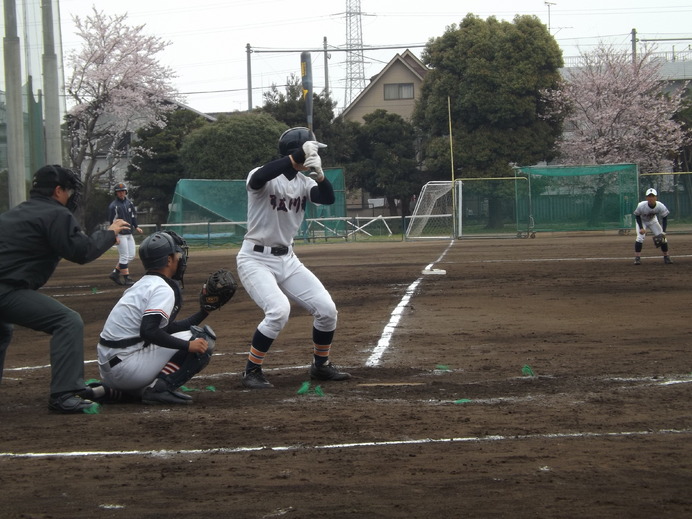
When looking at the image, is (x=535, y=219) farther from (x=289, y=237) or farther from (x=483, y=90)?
(x=289, y=237)

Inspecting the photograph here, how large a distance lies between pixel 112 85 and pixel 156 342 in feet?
146

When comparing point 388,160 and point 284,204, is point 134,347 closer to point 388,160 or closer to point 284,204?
point 284,204

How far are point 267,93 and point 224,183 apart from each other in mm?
19796

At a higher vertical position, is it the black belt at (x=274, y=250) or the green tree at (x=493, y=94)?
the green tree at (x=493, y=94)

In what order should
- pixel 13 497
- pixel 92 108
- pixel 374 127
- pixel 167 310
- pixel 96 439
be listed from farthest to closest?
1. pixel 374 127
2. pixel 92 108
3. pixel 167 310
4. pixel 96 439
5. pixel 13 497

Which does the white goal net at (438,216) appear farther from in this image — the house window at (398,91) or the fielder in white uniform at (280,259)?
the fielder in white uniform at (280,259)

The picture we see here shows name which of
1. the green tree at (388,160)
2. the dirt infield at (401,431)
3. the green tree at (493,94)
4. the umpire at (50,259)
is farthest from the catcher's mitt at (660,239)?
the green tree at (388,160)

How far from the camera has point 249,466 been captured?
4875 mm

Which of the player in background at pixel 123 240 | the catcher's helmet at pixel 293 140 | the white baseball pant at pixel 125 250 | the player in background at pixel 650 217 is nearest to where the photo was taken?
the catcher's helmet at pixel 293 140

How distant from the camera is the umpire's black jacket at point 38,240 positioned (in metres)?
6.22

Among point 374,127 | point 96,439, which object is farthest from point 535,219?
point 96,439

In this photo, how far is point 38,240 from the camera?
250 inches

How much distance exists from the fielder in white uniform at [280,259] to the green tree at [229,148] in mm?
41041

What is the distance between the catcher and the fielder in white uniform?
63 centimetres
